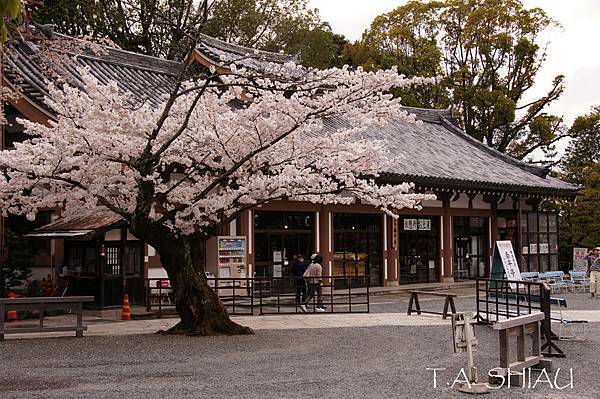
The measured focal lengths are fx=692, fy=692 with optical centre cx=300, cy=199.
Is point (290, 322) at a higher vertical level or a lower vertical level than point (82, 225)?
lower

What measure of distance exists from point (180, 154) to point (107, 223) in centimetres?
316

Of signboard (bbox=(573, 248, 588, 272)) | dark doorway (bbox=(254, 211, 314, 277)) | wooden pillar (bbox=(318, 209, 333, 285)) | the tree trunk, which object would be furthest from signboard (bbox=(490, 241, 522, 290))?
signboard (bbox=(573, 248, 588, 272))

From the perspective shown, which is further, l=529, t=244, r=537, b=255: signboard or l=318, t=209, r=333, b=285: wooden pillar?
l=529, t=244, r=537, b=255: signboard

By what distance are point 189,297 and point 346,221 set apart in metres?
11.0

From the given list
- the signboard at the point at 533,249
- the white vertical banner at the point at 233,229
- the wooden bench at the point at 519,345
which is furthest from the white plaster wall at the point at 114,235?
the signboard at the point at 533,249

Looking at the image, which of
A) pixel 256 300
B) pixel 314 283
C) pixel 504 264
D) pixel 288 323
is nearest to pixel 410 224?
pixel 256 300

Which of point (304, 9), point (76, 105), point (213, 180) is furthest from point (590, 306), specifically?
point (304, 9)

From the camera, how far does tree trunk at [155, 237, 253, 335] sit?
1312cm

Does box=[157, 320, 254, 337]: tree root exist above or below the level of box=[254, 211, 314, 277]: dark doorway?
below

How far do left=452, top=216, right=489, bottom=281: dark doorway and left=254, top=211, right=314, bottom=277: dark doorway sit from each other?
24.2 feet

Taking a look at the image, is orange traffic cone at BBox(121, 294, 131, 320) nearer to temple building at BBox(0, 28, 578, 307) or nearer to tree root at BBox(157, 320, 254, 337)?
temple building at BBox(0, 28, 578, 307)

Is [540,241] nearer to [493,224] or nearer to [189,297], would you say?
[493,224]

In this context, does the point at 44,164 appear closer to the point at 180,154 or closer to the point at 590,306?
the point at 180,154

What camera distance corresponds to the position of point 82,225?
52.8 feet
